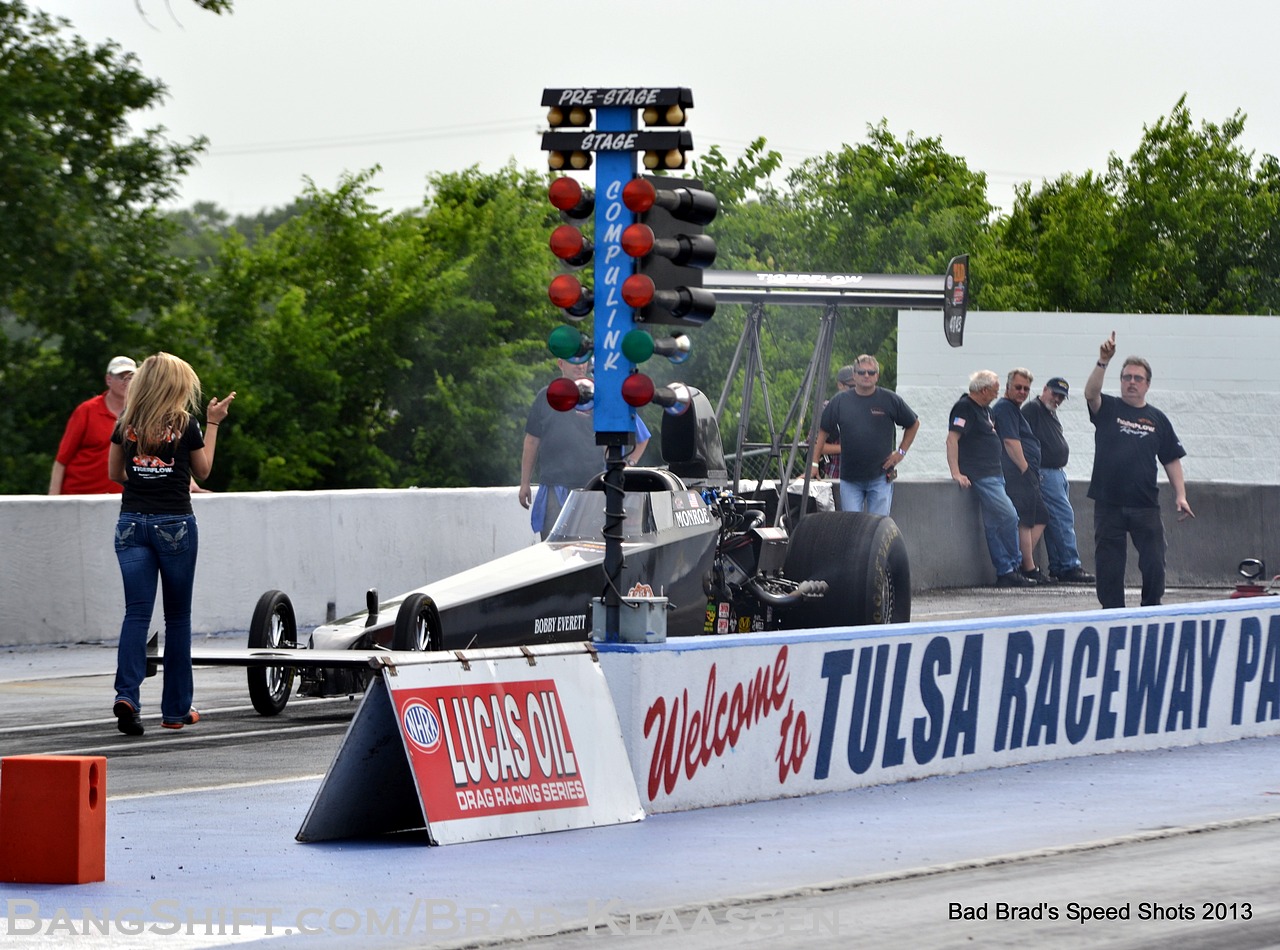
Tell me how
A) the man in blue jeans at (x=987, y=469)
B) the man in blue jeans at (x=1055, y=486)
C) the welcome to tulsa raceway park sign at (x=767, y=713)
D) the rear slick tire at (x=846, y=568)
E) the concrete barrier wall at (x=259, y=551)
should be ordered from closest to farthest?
1. the welcome to tulsa raceway park sign at (x=767, y=713)
2. the rear slick tire at (x=846, y=568)
3. the concrete barrier wall at (x=259, y=551)
4. the man in blue jeans at (x=987, y=469)
5. the man in blue jeans at (x=1055, y=486)

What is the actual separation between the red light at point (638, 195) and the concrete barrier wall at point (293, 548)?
4.67 metres

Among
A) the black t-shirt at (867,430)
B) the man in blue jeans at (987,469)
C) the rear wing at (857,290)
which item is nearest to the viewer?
the rear wing at (857,290)

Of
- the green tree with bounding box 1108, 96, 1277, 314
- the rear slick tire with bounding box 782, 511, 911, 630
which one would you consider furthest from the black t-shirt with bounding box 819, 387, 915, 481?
the green tree with bounding box 1108, 96, 1277, 314

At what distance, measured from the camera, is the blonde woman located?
10.9 metres

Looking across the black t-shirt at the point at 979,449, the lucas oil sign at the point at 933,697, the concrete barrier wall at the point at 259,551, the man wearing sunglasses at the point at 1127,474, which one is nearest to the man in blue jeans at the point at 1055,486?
the black t-shirt at the point at 979,449

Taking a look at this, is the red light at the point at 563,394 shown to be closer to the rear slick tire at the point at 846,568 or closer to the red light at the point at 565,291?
the red light at the point at 565,291

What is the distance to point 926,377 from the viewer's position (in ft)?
111

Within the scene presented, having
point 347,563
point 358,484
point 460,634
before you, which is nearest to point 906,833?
point 460,634

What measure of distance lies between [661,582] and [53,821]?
547 centimetres

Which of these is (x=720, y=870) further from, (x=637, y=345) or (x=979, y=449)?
(x=979, y=449)

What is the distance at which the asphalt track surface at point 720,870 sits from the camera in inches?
255

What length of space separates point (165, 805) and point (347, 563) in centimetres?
916

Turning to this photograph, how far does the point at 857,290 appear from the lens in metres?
13.9

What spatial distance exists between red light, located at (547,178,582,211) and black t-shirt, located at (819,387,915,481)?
8.67 metres
